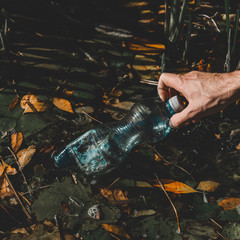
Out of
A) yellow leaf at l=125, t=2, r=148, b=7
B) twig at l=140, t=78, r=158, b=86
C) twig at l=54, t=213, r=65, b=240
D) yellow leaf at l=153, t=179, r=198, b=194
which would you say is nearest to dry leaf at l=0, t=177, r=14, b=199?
twig at l=54, t=213, r=65, b=240

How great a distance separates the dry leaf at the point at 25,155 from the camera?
4.46ft

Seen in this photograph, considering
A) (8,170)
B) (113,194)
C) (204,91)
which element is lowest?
(113,194)

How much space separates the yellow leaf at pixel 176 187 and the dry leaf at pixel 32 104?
0.90 m

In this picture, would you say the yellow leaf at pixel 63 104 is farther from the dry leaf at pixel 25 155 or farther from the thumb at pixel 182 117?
the thumb at pixel 182 117

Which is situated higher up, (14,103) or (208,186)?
(14,103)

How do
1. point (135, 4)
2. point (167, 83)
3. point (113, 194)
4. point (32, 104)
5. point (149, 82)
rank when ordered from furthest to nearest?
1. point (135, 4)
2. point (149, 82)
3. point (32, 104)
4. point (113, 194)
5. point (167, 83)

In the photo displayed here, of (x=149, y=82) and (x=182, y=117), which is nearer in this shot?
(x=182, y=117)

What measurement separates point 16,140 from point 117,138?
644mm

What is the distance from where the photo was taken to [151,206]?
1.33 m

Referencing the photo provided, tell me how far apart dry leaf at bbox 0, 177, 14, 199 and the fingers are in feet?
3.44

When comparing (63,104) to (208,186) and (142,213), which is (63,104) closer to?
(142,213)

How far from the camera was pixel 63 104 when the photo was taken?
1.53 m

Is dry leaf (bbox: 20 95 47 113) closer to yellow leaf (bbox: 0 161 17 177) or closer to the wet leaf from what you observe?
yellow leaf (bbox: 0 161 17 177)

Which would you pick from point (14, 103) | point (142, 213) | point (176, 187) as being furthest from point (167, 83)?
point (14, 103)
